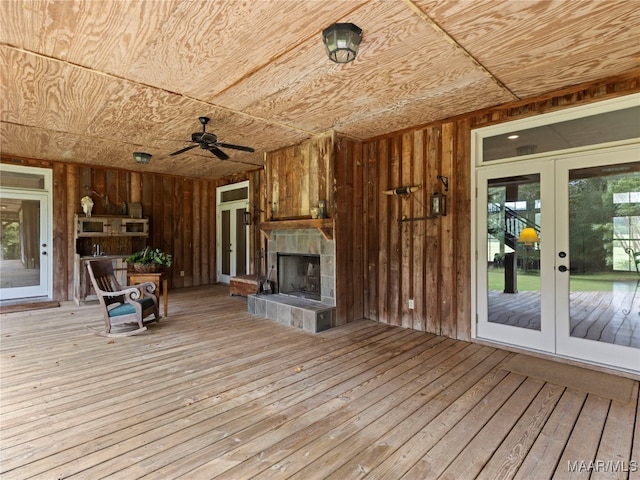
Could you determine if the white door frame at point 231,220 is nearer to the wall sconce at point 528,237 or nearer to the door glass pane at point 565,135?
the door glass pane at point 565,135

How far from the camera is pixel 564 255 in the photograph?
11.0 ft

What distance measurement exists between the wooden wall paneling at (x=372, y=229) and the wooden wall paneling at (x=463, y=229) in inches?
46.7

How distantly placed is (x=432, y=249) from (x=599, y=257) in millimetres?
1682

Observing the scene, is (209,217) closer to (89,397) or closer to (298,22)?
(89,397)

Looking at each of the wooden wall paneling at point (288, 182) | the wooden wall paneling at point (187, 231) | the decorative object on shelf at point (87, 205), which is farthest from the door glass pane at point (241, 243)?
the decorative object on shelf at point (87, 205)

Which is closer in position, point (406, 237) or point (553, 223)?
point (553, 223)

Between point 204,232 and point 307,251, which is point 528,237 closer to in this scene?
point 307,251

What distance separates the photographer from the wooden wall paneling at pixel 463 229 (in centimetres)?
396

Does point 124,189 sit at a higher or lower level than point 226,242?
higher

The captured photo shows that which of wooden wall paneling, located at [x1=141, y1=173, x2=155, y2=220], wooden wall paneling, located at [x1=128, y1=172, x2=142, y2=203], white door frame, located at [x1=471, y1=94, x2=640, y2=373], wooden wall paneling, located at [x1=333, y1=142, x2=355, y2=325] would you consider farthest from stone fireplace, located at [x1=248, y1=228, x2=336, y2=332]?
wooden wall paneling, located at [x1=128, y1=172, x2=142, y2=203]

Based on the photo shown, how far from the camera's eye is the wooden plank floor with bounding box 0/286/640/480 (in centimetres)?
186

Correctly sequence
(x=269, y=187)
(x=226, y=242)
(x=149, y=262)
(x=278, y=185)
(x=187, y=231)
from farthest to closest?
1. (x=226, y=242)
2. (x=187, y=231)
3. (x=269, y=187)
4. (x=278, y=185)
5. (x=149, y=262)

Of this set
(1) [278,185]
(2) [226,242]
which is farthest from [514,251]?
(2) [226,242]

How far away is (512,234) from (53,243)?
316 inches
